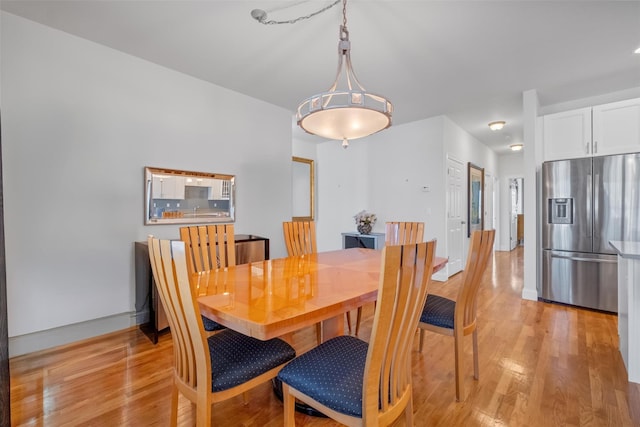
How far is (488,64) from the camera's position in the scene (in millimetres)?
2971

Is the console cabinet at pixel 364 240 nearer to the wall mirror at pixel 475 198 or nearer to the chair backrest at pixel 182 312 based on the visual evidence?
the wall mirror at pixel 475 198

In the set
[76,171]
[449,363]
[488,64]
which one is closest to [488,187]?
[488,64]

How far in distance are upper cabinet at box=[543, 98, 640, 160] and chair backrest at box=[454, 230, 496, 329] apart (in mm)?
2747

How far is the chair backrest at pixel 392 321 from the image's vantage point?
0.92 metres

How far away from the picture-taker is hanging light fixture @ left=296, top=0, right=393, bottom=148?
1797 millimetres

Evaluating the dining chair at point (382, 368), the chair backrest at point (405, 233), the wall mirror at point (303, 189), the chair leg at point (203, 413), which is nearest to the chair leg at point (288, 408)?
the dining chair at point (382, 368)

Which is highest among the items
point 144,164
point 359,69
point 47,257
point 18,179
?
point 359,69

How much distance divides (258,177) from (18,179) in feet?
7.32

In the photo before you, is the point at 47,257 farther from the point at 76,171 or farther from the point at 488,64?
the point at 488,64

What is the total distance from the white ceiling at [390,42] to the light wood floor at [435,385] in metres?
2.59

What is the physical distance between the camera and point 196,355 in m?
1.12

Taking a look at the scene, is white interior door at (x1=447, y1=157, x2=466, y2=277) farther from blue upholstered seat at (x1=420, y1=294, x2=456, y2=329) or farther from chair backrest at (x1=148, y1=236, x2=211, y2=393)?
chair backrest at (x1=148, y1=236, x2=211, y2=393)

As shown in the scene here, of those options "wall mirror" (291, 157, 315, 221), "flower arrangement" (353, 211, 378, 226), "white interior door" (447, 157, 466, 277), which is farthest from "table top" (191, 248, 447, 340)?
"wall mirror" (291, 157, 315, 221)

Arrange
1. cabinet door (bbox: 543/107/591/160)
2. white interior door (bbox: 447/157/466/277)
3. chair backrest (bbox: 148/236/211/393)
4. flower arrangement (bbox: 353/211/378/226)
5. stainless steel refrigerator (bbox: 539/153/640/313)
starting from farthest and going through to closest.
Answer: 1. flower arrangement (bbox: 353/211/378/226)
2. white interior door (bbox: 447/157/466/277)
3. cabinet door (bbox: 543/107/591/160)
4. stainless steel refrigerator (bbox: 539/153/640/313)
5. chair backrest (bbox: 148/236/211/393)
